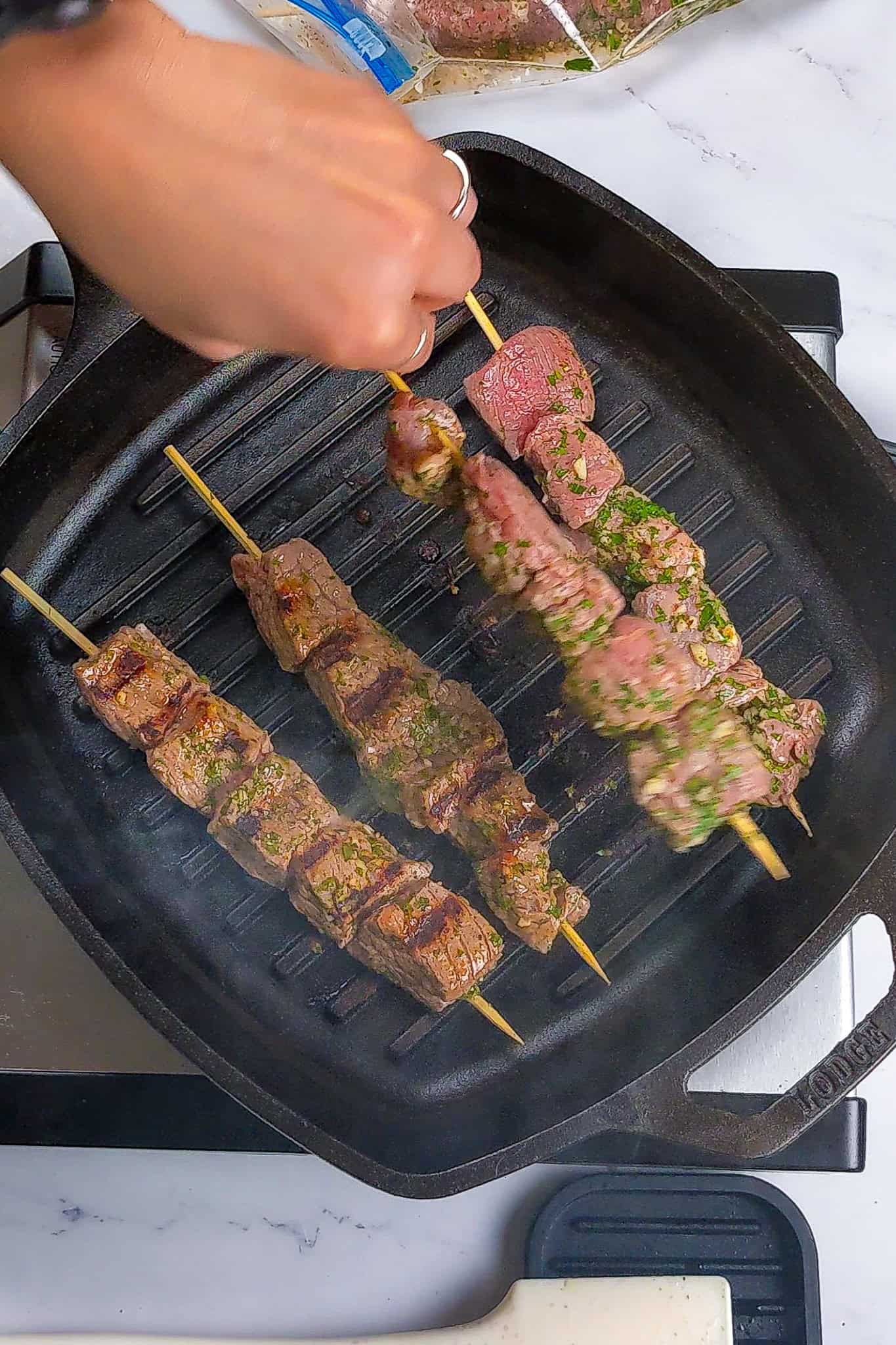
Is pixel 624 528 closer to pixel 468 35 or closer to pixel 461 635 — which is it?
pixel 461 635

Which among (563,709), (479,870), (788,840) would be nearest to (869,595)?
(788,840)

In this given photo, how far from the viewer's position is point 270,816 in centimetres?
222

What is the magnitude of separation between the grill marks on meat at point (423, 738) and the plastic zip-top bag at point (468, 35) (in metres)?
1.54

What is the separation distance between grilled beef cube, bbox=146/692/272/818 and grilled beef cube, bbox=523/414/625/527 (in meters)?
0.91

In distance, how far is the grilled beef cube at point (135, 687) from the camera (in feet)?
7.31

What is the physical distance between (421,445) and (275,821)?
922mm

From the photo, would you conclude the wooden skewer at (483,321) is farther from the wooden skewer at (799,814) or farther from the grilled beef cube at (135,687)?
the wooden skewer at (799,814)

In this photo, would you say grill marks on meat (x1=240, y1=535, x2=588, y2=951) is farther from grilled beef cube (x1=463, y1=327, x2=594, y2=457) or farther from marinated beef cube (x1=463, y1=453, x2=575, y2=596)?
grilled beef cube (x1=463, y1=327, x2=594, y2=457)

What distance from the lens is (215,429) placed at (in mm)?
2535

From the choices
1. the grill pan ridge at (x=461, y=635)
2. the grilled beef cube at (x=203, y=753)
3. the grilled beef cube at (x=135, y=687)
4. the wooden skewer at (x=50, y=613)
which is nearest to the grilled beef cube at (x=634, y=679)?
the grill pan ridge at (x=461, y=635)

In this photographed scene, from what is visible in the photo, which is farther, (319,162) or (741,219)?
(741,219)

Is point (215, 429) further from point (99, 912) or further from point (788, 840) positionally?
point (788, 840)

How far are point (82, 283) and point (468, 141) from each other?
0.94m

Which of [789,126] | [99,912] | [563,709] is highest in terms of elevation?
[789,126]
